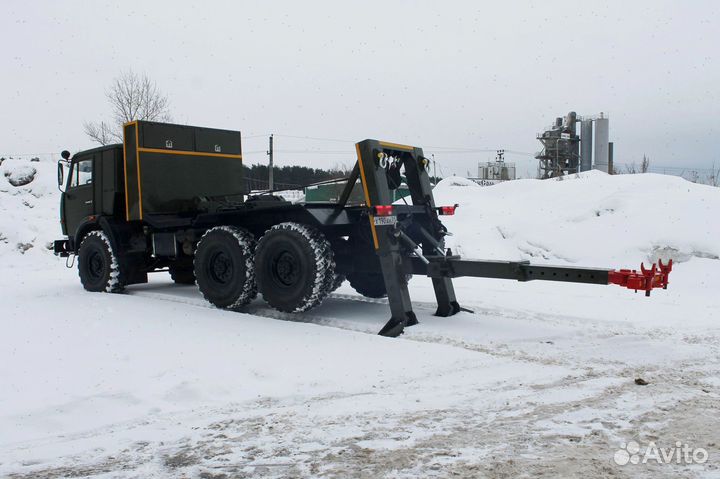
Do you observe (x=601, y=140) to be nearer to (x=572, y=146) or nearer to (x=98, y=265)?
(x=572, y=146)

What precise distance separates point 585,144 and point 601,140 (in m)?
1.63

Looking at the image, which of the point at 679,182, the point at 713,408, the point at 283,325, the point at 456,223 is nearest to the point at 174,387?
the point at 283,325

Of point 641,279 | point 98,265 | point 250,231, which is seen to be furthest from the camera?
point 98,265

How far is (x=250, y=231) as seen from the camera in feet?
30.1

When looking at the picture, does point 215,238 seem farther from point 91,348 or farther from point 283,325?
point 91,348

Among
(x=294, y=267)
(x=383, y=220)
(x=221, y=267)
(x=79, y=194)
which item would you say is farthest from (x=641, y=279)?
(x=79, y=194)

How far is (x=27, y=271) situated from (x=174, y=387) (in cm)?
1311

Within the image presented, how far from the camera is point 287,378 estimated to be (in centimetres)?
542

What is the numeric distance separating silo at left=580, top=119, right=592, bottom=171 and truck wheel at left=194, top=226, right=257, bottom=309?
57661mm

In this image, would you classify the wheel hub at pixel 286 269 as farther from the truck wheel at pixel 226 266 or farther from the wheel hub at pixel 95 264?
the wheel hub at pixel 95 264

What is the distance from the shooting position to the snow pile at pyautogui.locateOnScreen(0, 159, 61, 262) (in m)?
19.6

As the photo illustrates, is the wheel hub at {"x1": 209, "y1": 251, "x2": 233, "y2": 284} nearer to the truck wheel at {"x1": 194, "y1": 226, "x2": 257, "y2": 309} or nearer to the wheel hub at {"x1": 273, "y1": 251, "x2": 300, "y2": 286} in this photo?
the truck wheel at {"x1": 194, "y1": 226, "x2": 257, "y2": 309}

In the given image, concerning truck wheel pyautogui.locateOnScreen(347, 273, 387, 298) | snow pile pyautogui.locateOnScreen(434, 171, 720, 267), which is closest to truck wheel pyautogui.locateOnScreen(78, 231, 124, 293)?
truck wheel pyautogui.locateOnScreen(347, 273, 387, 298)

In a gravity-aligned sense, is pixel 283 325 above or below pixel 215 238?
below
